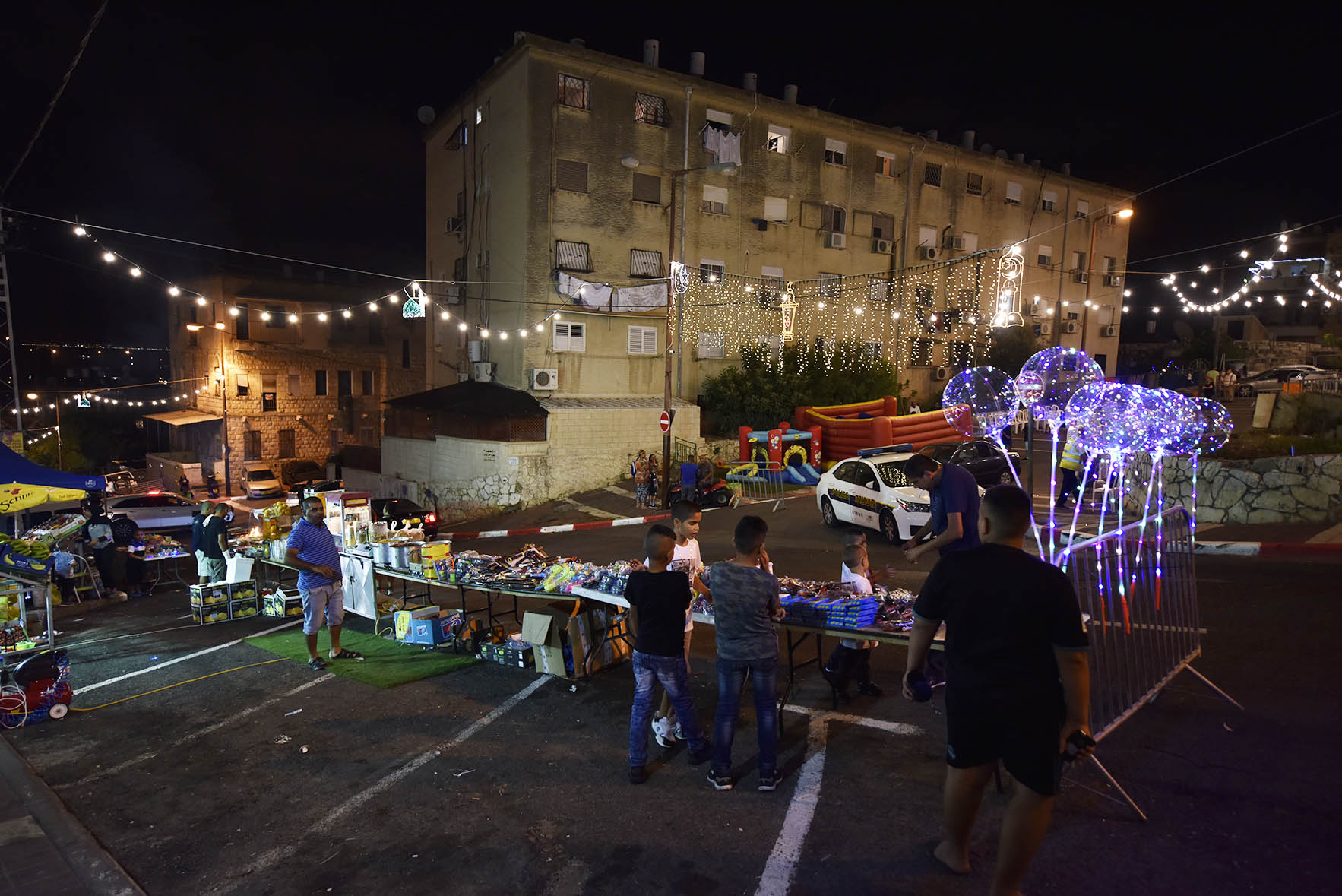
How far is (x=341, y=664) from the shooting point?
313 inches

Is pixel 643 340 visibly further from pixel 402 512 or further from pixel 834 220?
pixel 402 512

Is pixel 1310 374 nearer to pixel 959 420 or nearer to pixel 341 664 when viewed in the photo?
pixel 959 420

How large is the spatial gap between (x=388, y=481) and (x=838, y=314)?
19.1 meters

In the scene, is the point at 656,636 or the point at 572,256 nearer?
the point at 656,636

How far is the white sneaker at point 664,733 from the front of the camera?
225 inches

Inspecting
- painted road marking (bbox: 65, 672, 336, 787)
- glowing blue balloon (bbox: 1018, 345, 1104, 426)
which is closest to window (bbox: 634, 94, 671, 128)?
glowing blue balloon (bbox: 1018, 345, 1104, 426)

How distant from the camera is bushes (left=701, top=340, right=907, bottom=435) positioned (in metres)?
25.6

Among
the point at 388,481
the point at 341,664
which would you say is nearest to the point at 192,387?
the point at 388,481

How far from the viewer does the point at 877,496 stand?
44.6 ft

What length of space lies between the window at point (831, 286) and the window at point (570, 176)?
33.5ft

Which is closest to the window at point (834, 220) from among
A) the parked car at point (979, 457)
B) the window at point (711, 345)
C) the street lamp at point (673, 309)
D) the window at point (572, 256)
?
the street lamp at point (673, 309)

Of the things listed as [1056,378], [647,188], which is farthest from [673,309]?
[1056,378]

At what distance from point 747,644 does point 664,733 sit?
4.78 ft

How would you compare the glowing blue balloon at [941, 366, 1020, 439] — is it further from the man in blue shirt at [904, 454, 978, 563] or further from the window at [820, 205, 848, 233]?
the window at [820, 205, 848, 233]
